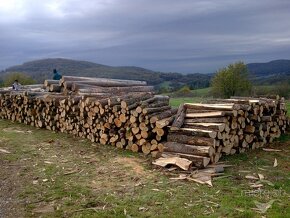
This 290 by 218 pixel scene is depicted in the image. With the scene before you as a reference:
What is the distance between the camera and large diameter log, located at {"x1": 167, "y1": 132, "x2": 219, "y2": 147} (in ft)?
30.2

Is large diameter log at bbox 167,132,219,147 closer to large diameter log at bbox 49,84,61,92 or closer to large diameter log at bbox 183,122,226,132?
large diameter log at bbox 183,122,226,132

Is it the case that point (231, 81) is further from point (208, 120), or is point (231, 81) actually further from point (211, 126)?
point (211, 126)

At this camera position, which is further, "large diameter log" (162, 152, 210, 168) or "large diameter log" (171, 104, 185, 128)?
"large diameter log" (171, 104, 185, 128)

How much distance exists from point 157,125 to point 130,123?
3.78ft

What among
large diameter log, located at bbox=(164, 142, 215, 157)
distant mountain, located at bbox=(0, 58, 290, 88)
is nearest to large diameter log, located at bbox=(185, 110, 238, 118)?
large diameter log, located at bbox=(164, 142, 215, 157)

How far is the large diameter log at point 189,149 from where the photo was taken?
898 cm

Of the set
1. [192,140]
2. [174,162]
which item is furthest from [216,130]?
[174,162]

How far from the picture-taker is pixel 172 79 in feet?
386

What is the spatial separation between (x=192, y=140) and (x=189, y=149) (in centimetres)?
30

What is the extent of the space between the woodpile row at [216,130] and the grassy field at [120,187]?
0.44m

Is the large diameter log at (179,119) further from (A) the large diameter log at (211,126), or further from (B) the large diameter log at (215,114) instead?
(A) the large diameter log at (211,126)

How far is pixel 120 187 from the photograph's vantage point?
7750mm

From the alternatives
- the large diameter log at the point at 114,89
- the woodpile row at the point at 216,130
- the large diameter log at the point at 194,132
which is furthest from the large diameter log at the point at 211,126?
the large diameter log at the point at 114,89

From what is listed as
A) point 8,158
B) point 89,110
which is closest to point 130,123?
point 89,110
